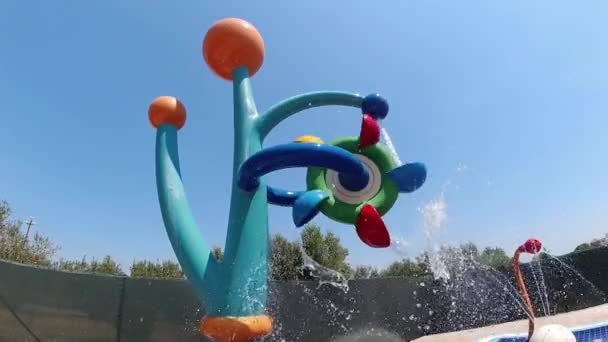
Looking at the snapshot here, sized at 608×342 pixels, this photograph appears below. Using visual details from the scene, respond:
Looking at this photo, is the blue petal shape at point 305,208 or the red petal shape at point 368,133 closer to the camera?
the blue petal shape at point 305,208

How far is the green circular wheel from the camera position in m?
5.43

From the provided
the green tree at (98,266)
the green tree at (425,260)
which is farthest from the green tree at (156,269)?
the green tree at (425,260)

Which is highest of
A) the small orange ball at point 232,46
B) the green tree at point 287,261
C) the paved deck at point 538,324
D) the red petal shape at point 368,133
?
the green tree at point 287,261

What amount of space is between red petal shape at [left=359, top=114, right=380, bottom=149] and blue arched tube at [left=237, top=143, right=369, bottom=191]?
2.83 ft

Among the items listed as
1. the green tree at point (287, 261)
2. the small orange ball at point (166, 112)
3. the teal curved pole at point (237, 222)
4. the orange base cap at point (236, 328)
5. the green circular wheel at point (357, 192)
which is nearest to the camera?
the orange base cap at point (236, 328)

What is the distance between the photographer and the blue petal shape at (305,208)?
5121 millimetres

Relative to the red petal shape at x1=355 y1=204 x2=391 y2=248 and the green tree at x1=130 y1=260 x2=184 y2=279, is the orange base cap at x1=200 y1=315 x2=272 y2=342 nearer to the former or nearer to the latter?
the red petal shape at x1=355 y1=204 x2=391 y2=248

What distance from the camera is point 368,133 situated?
5750mm

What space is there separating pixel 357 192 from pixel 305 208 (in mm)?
766

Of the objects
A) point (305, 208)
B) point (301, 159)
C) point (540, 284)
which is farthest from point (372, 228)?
point (540, 284)

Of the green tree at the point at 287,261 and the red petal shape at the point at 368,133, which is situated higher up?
the green tree at the point at 287,261

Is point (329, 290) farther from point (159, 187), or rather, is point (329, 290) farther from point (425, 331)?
point (159, 187)

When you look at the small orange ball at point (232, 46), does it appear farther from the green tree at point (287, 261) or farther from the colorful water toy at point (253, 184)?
the green tree at point (287, 261)

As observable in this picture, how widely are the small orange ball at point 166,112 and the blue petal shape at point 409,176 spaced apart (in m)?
2.91
